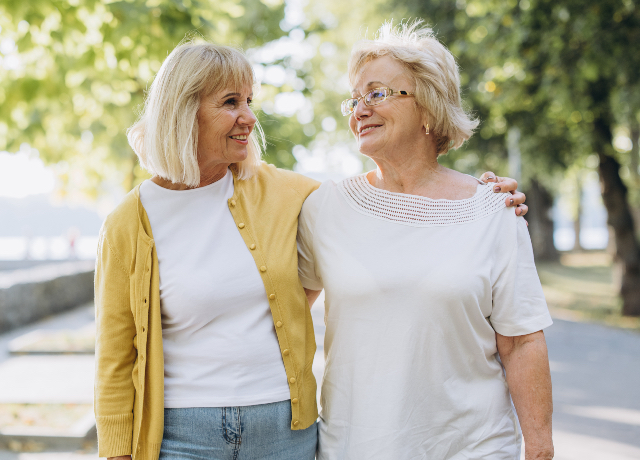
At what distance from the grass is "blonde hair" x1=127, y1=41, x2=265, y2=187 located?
1053cm

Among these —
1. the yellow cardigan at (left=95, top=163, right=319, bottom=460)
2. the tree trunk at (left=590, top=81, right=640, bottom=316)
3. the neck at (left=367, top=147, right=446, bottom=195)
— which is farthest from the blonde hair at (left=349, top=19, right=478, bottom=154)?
the tree trunk at (left=590, top=81, right=640, bottom=316)

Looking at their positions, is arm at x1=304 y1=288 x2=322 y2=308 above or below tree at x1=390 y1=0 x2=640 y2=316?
below

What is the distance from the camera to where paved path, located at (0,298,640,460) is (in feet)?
16.9

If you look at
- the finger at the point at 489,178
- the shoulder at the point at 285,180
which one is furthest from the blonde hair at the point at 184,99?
the finger at the point at 489,178

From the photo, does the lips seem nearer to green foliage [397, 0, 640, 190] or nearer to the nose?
the nose

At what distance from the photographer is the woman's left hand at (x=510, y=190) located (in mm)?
2223

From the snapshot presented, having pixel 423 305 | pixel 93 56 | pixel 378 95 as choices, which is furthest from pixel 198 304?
pixel 93 56

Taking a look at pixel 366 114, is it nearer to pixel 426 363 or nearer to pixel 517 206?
pixel 517 206

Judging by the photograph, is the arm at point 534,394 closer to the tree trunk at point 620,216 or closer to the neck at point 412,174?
the neck at point 412,174

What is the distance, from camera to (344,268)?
7.33 feet

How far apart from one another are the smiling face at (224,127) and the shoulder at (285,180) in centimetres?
20

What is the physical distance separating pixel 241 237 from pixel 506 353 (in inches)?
41.5

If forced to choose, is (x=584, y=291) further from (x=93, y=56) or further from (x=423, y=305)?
(x=423, y=305)

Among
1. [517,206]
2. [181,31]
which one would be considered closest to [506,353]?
[517,206]
